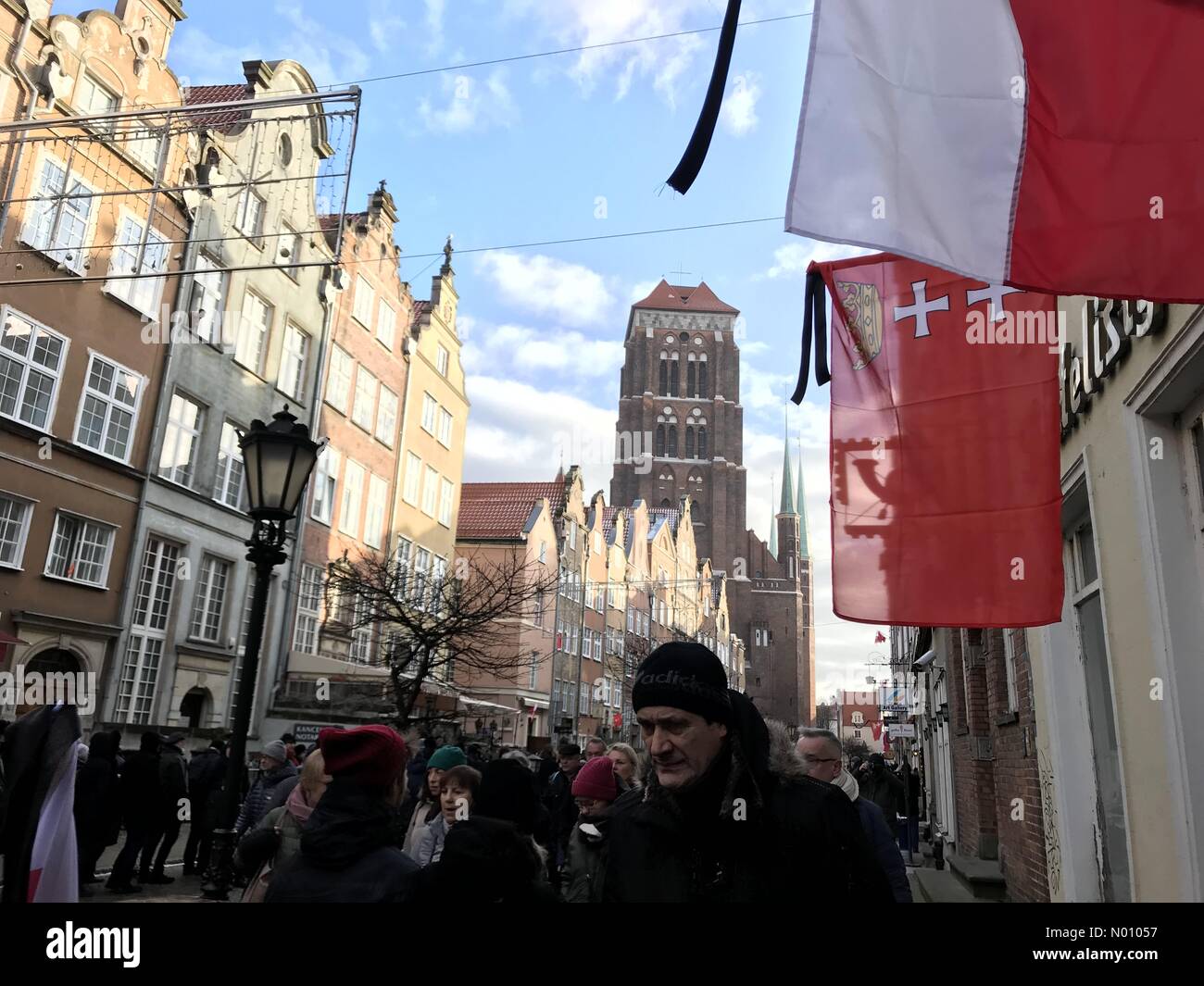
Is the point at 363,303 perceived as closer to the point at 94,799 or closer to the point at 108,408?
the point at 108,408

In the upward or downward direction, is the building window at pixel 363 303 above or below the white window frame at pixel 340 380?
above

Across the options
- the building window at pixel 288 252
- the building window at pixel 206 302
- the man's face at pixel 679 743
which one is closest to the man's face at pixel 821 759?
the man's face at pixel 679 743

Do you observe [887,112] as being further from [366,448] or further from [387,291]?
[387,291]

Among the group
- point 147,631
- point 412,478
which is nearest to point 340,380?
point 412,478

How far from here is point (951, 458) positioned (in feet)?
14.9

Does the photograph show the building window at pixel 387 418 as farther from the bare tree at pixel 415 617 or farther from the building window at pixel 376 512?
the bare tree at pixel 415 617

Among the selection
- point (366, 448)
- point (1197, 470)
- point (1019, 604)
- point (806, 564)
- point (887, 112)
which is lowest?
point (1019, 604)

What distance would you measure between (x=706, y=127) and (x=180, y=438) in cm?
2008

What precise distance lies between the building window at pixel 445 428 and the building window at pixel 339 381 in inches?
262

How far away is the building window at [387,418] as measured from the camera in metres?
28.6
